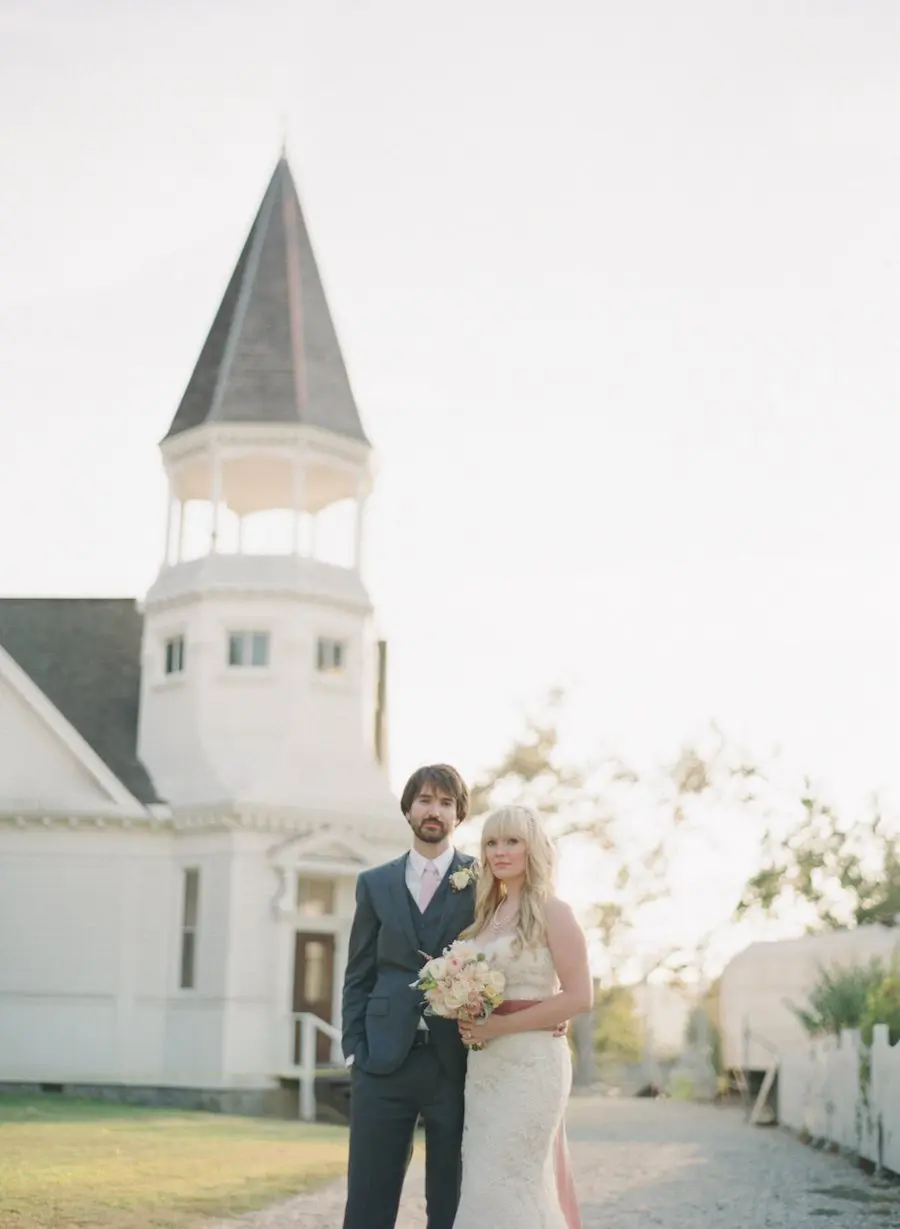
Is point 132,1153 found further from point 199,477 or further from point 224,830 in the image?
point 199,477

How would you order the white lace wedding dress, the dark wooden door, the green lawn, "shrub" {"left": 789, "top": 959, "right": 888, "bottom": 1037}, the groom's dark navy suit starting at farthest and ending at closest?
the dark wooden door, "shrub" {"left": 789, "top": 959, "right": 888, "bottom": 1037}, the green lawn, the groom's dark navy suit, the white lace wedding dress

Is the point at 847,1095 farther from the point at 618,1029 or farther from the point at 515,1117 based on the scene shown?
the point at 618,1029

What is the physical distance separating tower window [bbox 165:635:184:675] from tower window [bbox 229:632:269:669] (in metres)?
0.97

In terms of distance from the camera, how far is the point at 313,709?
27219 millimetres

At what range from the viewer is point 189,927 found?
25828 millimetres

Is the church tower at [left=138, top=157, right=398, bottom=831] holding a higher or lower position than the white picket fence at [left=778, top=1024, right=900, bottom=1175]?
higher

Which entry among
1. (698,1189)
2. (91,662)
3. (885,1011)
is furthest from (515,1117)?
(91,662)

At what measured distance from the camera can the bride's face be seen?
6305 millimetres

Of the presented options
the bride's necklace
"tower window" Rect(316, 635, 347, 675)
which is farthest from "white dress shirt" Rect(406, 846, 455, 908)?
"tower window" Rect(316, 635, 347, 675)

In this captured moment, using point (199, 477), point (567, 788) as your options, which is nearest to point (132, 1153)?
point (199, 477)

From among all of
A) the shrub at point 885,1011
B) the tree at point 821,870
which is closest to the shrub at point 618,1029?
the tree at point 821,870

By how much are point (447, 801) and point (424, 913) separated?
471 millimetres

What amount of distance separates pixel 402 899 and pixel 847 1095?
12.2 meters

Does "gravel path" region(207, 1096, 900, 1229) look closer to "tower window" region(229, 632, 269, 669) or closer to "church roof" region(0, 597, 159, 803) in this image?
"tower window" region(229, 632, 269, 669)
